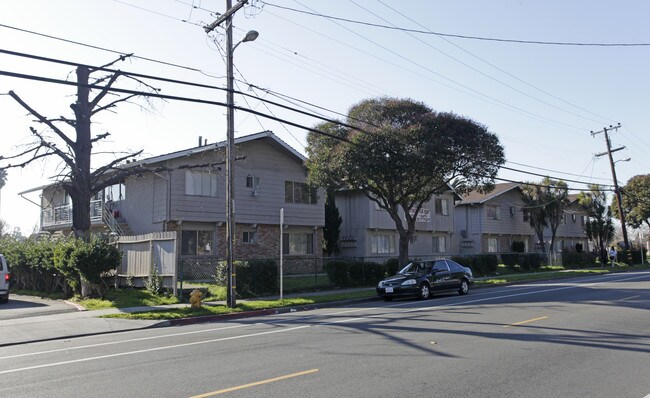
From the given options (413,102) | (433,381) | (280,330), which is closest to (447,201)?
(413,102)

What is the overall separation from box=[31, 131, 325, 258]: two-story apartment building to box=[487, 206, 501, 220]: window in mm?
20563

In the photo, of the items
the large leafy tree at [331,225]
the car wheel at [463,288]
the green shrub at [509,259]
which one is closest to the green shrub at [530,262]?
the green shrub at [509,259]

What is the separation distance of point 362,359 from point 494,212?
4233 cm

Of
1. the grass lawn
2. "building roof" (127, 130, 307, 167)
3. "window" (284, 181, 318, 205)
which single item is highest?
"building roof" (127, 130, 307, 167)

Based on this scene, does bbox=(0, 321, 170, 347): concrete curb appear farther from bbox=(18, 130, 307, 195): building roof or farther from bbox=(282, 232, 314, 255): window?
bbox=(282, 232, 314, 255): window

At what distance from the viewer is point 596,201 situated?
54.9 m

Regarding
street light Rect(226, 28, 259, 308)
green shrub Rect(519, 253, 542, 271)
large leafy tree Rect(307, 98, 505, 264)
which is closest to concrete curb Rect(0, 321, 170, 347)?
street light Rect(226, 28, 259, 308)

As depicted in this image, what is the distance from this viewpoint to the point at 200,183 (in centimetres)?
2802

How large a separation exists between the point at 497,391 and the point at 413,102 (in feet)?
60.6

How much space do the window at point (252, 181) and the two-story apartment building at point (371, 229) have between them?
821 centimetres

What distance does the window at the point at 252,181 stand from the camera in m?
29.7

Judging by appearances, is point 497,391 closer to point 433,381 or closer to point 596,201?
point 433,381

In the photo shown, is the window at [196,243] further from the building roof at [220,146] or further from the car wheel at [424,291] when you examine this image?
the car wheel at [424,291]

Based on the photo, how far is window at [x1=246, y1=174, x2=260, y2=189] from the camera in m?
29.7
